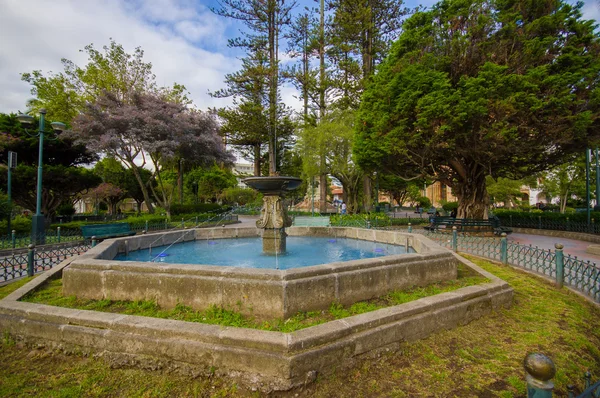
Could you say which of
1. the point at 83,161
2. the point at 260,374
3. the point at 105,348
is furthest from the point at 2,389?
the point at 83,161

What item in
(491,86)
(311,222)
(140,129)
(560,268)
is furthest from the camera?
(140,129)

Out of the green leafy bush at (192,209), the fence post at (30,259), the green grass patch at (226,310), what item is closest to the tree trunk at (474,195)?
the green grass patch at (226,310)

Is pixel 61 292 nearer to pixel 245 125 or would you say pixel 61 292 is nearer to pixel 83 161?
pixel 83 161

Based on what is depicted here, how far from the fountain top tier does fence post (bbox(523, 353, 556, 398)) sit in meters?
5.81

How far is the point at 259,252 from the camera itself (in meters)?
7.99

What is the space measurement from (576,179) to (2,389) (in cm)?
3669

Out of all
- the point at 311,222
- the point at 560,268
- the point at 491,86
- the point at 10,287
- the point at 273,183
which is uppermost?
the point at 491,86

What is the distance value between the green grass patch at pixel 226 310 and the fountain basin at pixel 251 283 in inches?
3.3

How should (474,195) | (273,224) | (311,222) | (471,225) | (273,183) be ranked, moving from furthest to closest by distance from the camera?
(474,195) < (471,225) < (311,222) < (273,224) < (273,183)

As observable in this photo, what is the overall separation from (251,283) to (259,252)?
165 inches

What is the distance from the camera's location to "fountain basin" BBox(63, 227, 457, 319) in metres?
3.82

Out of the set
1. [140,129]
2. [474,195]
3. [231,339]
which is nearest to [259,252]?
[231,339]

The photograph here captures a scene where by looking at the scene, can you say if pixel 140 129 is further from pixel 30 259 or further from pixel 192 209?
pixel 30 259

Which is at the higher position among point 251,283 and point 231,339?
point 251,283
